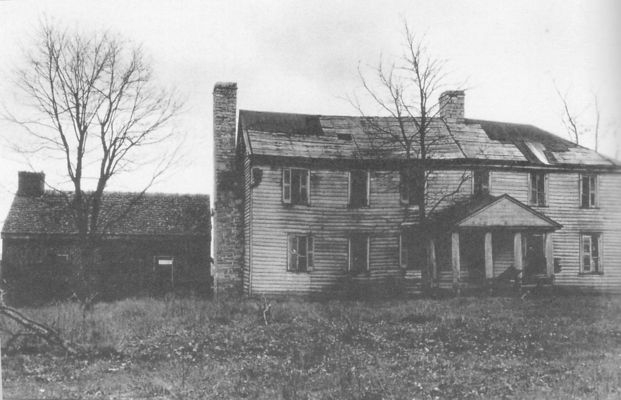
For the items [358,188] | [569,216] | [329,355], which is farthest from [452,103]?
[569,216]

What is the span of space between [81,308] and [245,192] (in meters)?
7.02

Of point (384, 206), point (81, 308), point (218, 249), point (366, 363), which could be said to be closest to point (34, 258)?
point (218, 249)

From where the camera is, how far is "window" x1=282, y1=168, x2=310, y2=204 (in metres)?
17.3

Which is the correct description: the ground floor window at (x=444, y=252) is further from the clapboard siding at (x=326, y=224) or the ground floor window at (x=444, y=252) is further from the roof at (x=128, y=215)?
the roof at (x=128, y=215)

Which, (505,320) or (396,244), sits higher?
(396,244)

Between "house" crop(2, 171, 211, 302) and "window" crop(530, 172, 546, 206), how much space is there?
11.8 metres

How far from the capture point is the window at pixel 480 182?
17.9 m

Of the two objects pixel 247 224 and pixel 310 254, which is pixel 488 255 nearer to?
pixel 310 254

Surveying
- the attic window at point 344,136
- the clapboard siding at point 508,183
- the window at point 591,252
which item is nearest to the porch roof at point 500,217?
the clapboard siding at point 508,183

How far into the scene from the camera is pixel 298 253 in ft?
56.7

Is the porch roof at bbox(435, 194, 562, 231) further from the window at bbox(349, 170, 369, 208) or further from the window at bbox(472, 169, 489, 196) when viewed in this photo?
the window at bbox(349, 170, 369, 208)

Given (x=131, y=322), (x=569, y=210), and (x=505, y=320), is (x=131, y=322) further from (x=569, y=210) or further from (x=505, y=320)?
(x=569, y=210)

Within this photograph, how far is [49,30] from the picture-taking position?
855cm

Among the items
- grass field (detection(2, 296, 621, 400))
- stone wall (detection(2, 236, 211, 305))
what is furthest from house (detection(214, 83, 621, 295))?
stone wall (detection(2, 236, 211, 305))
